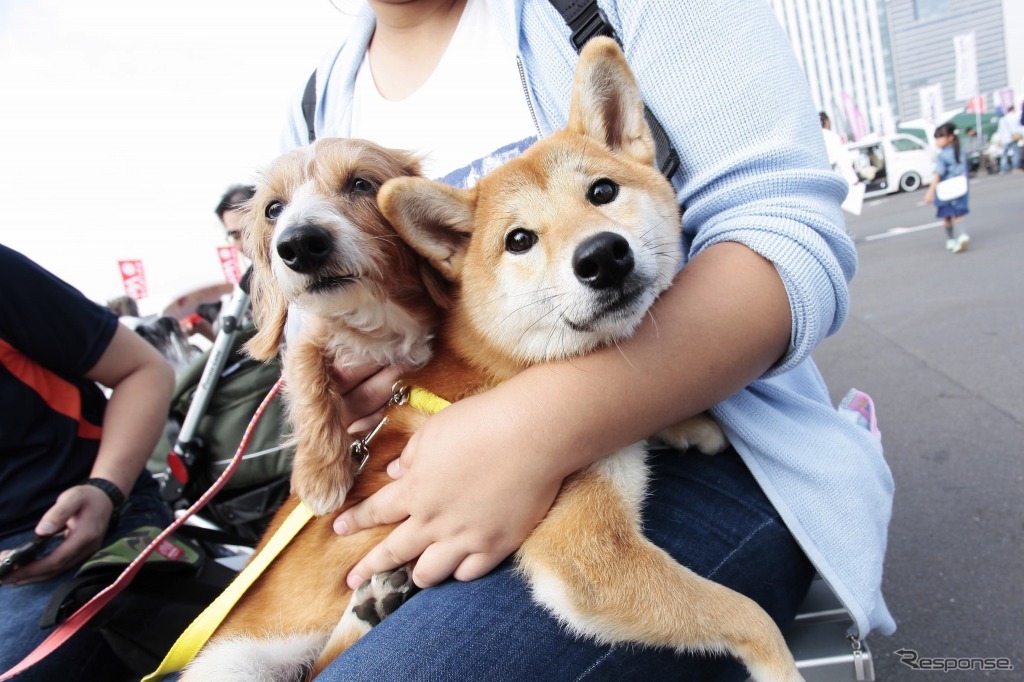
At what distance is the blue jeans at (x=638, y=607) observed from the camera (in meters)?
1.16

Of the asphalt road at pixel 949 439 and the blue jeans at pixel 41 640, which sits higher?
the blue jeans at pixel 41 640

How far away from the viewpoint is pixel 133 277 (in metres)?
11.6

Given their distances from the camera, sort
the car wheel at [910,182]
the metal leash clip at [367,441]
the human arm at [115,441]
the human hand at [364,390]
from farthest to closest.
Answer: the car wheel at [910,182]
the human arm at [115,441]
the human hand at [364,390]
the metal leash clip at [367,441]

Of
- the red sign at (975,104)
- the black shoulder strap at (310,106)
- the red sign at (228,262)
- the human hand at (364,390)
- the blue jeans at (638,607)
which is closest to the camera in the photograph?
the blue jeans at (638,607)

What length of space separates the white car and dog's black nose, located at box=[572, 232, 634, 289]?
903 inches

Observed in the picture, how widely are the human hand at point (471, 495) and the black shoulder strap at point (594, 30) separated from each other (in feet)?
2.55

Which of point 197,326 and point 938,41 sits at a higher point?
point 197,326

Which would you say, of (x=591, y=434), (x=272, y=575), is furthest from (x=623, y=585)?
(x=272, y=575)

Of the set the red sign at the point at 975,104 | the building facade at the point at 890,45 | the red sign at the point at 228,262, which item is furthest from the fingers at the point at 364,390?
the building facade at the point at 890,45

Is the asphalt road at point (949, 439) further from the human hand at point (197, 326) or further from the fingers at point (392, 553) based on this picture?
the human hand at point (197, 326)

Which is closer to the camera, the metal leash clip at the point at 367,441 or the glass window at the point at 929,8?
the metal leash clip at the point at 367,441

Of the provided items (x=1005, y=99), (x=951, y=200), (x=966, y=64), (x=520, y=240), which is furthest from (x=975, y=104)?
(x=520, y=240)

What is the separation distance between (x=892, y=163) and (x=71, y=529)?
82.6 ft

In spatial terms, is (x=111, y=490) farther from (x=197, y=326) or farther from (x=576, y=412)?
(x=197, y=326)
